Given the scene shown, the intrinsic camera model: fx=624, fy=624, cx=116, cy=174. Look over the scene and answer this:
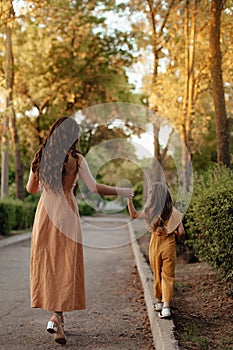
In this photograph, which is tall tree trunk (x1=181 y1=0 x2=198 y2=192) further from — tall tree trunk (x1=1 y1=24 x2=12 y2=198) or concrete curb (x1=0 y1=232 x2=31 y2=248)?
concrete curb (x1=0 y1=232 x2=31 y2=248)

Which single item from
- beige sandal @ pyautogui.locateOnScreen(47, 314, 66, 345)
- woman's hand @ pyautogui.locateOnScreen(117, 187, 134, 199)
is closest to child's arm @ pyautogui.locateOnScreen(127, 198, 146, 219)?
woman's hand @ pyautogui.locateOnScreen(117, 187, 134, 199)

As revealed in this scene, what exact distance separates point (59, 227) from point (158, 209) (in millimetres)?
1386

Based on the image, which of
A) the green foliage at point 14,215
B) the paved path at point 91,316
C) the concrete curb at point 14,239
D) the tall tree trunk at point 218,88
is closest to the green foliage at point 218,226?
the paved path at point 91,316

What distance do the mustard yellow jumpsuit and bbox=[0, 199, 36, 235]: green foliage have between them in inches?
561

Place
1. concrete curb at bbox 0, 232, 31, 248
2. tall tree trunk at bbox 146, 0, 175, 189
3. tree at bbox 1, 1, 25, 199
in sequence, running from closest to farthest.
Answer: concrete curb at bbox 0, 232, 31, 248, tall tree trunk at bbox 146, 0, 175, 189, tree at bbox 1, 1, 25, 199

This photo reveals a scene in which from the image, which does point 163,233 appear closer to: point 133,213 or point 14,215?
point 133,213

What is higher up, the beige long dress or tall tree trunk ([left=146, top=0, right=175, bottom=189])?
tall tree trunk ([left=146, top=0, right=175, bottom=189])

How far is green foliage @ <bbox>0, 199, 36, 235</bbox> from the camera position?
2148 cm

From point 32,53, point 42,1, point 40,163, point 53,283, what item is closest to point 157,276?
point 53,283

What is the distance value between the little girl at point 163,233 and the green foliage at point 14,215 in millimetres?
14289

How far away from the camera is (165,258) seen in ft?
23.3

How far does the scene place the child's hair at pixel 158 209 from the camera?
279 inches

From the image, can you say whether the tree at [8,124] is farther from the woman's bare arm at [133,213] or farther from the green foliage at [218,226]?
the woman's bare arm at [133,213]

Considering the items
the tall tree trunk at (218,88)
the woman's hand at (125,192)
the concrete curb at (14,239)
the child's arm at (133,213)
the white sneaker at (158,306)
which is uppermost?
the tall tree trunk at (218,88)
